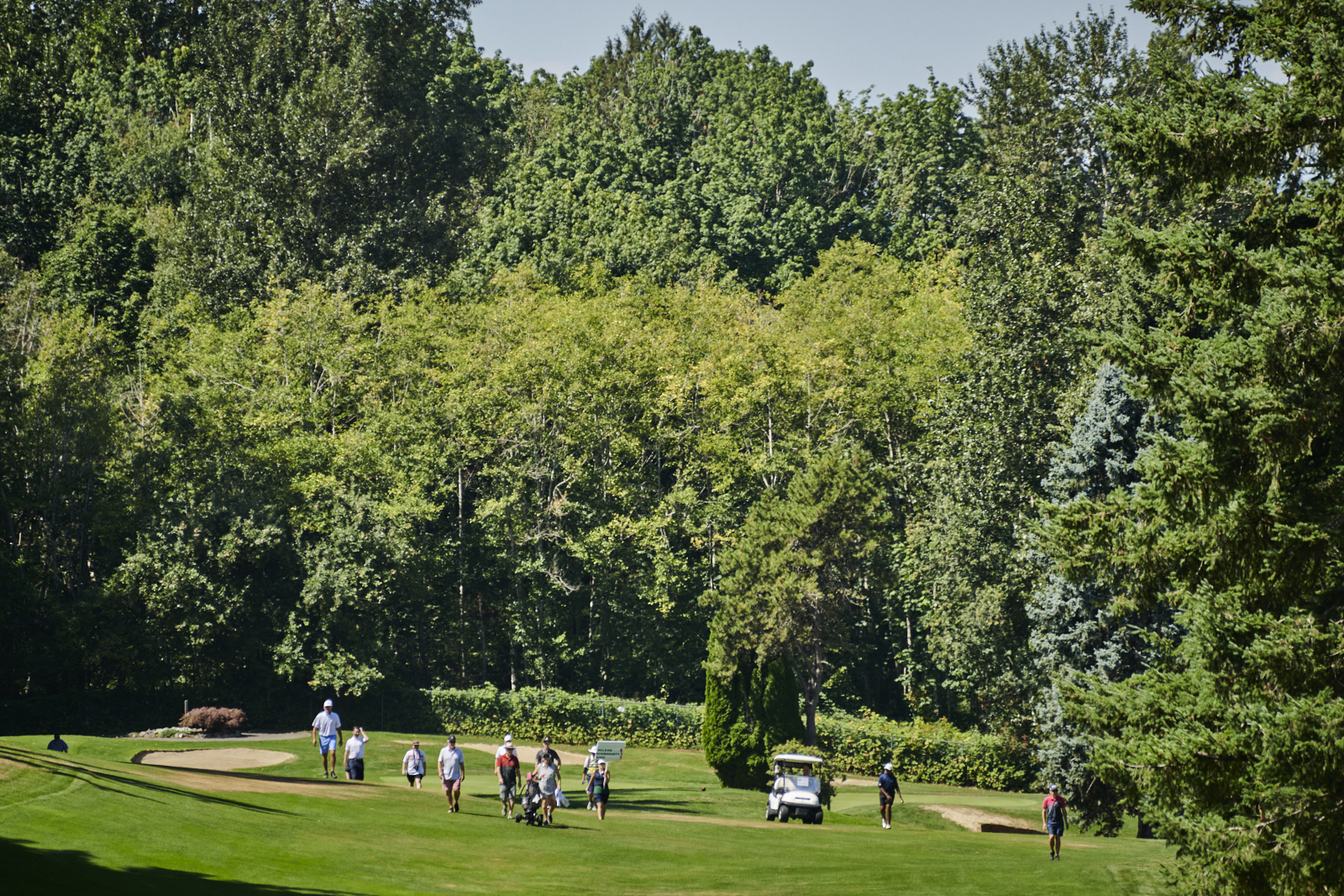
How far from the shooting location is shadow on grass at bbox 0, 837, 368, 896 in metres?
13.0

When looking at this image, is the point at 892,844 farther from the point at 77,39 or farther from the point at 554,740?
the point at 77,39

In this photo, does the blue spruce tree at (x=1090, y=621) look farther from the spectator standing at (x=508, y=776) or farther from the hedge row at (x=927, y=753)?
the spectator standing at (x=508, y=776)

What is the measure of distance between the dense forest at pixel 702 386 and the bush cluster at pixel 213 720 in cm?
365

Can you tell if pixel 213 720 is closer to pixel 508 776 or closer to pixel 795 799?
pixel 508 776

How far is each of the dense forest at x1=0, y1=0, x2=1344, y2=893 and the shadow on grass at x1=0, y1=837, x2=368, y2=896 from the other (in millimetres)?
10544

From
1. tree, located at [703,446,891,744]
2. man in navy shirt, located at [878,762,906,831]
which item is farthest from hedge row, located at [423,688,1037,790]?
man in navy shirt, located at [878,762,906,831]

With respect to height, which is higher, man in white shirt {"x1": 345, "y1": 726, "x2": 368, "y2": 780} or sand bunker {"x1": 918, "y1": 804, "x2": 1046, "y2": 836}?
man in white shirt {"x1": 345, "y1": 726, "x2": 368, "y2": 780}

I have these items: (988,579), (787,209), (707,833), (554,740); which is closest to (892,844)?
(707,833)

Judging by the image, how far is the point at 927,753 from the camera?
44344mm

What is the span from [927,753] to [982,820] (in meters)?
11.6

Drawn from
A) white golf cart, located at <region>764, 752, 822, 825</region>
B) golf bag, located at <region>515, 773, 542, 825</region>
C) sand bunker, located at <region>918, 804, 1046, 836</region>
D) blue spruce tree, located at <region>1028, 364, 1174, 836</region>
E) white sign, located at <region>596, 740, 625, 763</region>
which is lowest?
sand bunker, located at <region>918, 804, 1046, 836</region>

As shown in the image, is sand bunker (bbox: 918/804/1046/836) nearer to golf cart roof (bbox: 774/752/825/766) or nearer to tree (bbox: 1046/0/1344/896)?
golf cart roof (bbox: 774/752/825/766)

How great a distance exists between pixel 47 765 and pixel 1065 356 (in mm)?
30257

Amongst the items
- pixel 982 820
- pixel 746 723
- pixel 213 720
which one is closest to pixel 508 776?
pixel 746 723
